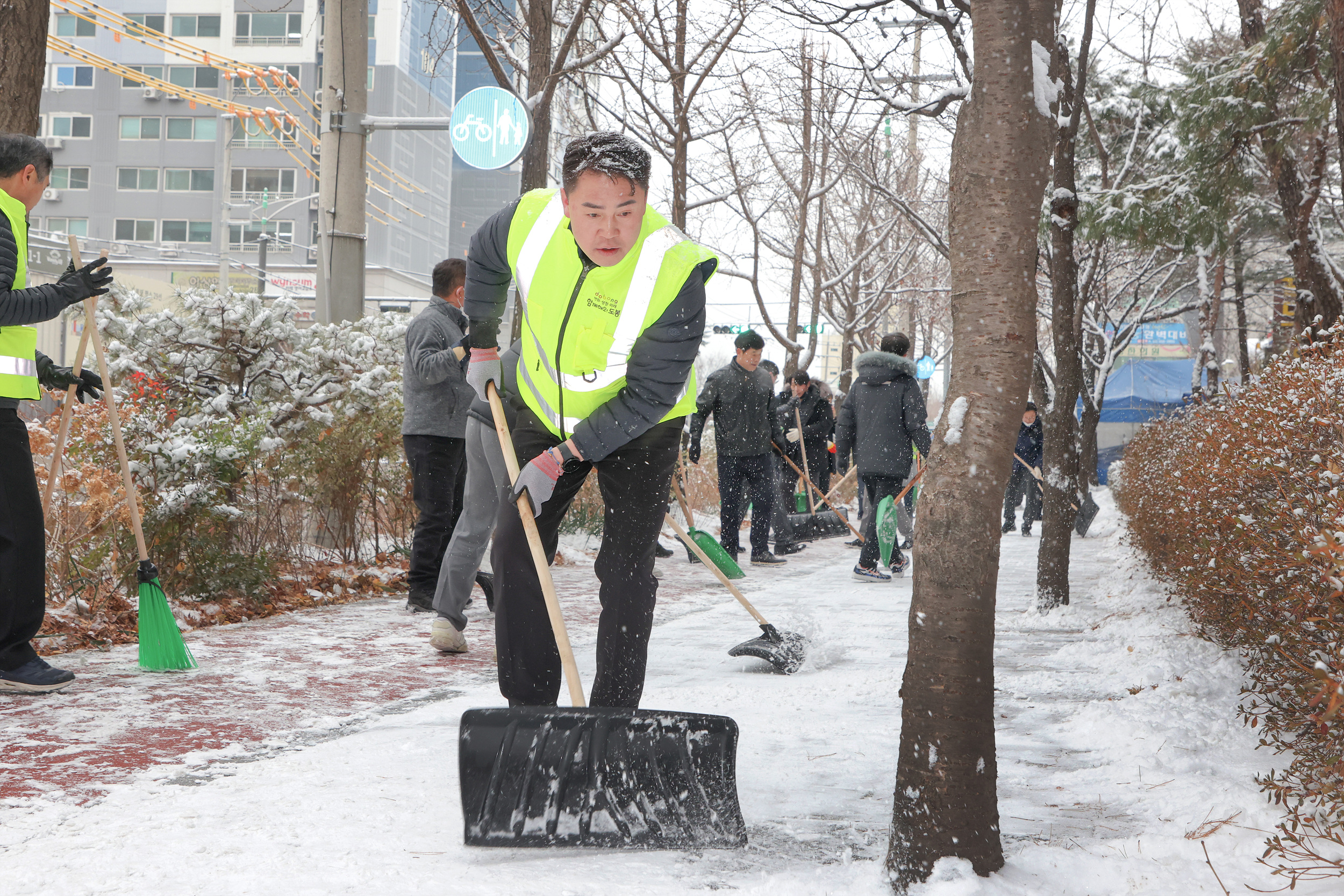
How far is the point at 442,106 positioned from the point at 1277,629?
66.3 metres

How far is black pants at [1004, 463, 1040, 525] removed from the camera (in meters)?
13.3

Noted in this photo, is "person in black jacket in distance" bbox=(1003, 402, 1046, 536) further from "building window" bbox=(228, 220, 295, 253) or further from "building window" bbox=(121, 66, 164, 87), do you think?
"building window" bbox=(121, 66, 164, 87)

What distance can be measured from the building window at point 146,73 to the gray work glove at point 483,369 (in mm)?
58950

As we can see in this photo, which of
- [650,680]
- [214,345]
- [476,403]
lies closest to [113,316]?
[214,345]

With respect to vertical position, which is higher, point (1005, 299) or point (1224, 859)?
point (1005, 299)

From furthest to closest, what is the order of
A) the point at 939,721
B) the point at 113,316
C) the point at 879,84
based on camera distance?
the point at 879,84 → the point at 113,316 → the point at 939,721

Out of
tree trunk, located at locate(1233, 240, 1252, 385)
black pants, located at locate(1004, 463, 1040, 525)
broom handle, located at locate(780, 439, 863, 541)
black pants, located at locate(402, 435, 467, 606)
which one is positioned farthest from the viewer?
tree trunk, located at locate(1233, 240, 1252, 385)

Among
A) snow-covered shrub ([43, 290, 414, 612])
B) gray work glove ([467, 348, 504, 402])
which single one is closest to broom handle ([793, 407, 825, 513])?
snow-covered shrub ([43, 290, 414, 612])

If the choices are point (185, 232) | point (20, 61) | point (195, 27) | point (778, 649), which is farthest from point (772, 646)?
point (195, 27)

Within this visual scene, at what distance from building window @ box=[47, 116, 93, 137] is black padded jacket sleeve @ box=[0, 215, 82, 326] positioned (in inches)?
2301

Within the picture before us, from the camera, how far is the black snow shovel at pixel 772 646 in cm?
466

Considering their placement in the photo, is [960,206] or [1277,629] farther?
[1277,629]

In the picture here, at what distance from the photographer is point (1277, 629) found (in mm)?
3049

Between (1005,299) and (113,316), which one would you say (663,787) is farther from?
(113,316)
